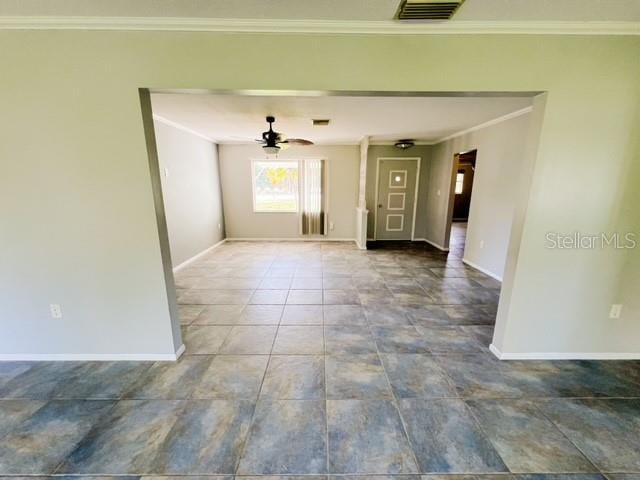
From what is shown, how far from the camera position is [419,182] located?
6664 millimetres

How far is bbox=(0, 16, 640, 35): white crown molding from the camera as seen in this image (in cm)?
169

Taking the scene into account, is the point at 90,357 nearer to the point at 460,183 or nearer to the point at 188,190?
the point at 188,190

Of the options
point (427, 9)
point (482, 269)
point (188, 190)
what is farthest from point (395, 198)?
point (427, 9)

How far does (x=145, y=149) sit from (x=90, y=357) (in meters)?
1.83

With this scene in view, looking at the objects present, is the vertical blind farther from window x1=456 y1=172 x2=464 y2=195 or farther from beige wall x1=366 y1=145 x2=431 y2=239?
window x1=456 y1=172 x2=464 y2=195

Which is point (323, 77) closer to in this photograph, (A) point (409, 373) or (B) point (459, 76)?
(B) point (459, 76)

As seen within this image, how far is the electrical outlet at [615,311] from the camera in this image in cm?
218

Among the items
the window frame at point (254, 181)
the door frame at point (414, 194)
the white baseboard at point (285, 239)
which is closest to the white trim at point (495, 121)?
the door frame at point (414, 194)

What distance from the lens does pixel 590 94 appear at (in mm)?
1834

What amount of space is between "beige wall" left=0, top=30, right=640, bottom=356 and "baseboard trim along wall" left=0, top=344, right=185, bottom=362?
0.07m

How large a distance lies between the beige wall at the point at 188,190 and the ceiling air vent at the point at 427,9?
3751 millimetres

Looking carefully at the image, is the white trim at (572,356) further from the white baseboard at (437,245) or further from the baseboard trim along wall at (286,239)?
the baseboard trim along wall at (286,239)

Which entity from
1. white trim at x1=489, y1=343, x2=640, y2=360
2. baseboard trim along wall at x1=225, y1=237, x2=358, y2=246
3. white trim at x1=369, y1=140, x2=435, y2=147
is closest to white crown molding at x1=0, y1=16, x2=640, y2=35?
white trim at x1=489, y1=343, x2=640, y2=360

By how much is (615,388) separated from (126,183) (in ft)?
12.9
